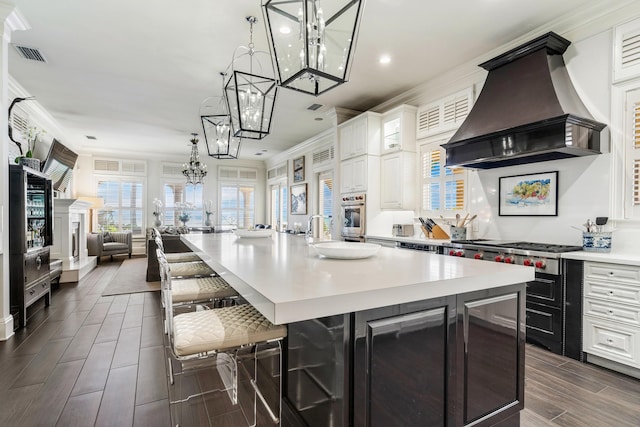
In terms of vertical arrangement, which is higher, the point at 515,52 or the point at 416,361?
the point at 515,52

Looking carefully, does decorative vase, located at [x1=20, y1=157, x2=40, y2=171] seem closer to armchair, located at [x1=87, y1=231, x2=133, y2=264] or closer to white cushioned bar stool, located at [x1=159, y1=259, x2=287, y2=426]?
white cushioned bar stool, located at [x1=159, y1=259, x2=287, y2=426]

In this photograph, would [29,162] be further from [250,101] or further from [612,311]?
[612,311]

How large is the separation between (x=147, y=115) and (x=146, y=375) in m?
5.14

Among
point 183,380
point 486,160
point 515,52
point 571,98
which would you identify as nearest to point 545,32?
point 515,52

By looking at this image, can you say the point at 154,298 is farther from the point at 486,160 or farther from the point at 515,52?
the point at 515,52

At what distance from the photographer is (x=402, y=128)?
4.57 metres

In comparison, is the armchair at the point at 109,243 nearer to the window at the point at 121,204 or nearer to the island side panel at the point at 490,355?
the window at the point at 121,204

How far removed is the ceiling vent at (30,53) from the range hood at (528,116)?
4.84 m

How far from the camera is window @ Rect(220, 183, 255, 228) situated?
34.1 feet

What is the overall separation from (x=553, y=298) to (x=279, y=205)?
7.94m

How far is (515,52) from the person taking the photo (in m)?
3.12

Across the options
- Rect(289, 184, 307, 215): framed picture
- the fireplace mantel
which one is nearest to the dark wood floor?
the fireplace mantel

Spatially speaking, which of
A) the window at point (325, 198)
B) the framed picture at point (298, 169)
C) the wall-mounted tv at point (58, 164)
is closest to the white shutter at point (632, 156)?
the window at point (325, 198)

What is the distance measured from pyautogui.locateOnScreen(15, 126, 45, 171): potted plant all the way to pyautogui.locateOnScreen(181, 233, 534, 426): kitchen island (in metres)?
3.69
